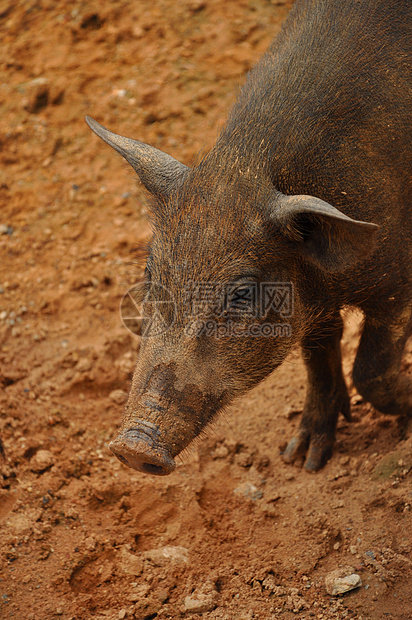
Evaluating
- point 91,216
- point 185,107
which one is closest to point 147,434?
point 91,216

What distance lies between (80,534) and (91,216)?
372 cm

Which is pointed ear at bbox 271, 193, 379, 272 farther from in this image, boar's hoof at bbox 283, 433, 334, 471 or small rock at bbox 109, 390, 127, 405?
small rock at bbox 109, 390, 127, 405

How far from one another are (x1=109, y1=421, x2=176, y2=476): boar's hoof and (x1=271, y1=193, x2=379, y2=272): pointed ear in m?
1.19

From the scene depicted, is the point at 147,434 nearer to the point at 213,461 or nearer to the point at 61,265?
the point at 213,461

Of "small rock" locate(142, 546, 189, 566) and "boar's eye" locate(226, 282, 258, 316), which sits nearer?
"boar's eye" locate(226, 282, 258, 316)

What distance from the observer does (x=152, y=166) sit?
368 cm

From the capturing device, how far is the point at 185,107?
7602 mm

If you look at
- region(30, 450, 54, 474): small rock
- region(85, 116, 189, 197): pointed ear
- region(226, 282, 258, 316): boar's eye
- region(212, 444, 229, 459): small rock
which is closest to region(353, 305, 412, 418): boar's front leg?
region(226, 282, 258, 316): boar's eye

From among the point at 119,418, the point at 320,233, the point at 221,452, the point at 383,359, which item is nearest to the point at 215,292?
the point at 320,233

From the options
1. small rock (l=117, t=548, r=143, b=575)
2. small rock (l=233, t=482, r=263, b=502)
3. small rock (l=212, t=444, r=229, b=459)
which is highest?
small rock (l=117, t=548, r=143, b=575)

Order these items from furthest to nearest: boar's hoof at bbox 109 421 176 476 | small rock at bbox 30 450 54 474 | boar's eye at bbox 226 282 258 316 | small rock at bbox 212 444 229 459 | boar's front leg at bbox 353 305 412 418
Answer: small rock at bbox 212 444 229 459, small rock at bbox 30 450 54 474, boar's front leg at bbox 353 305 412 418, boar's eye at bbox 226 282 258 316, boar's hoof at bbox 109 421 176 476

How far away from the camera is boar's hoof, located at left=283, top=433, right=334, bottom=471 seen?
4.55 m

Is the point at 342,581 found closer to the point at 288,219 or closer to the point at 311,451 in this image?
the point at 311,451

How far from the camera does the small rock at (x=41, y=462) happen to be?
179 inches
